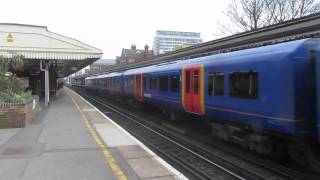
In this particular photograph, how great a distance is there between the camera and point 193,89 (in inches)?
553

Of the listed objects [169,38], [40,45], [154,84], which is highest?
[169,38]

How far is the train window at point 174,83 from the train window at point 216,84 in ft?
11.2

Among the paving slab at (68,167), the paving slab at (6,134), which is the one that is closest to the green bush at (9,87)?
the paving slab at (6,134)

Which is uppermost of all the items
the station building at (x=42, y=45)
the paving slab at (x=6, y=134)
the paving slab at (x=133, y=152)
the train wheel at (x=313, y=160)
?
the station building at (x=42, y=45)

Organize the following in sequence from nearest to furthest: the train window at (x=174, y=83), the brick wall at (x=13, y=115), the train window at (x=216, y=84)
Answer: the train window at (x=216, y=84) < the brick wall at (x=13, y=115) < the train window at (x=174, y=83)

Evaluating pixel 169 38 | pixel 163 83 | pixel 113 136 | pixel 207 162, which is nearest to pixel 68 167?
pixel 207 162

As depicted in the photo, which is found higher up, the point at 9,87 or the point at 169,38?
the point at 169,38

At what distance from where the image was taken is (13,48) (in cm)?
2956

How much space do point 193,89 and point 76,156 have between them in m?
5.01

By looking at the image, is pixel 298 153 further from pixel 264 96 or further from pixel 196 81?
pixel 196 81

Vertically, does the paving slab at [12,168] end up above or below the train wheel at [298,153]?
below

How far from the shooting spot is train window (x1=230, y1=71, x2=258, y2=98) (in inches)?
388

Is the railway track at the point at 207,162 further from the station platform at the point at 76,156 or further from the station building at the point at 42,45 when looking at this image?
the station building at the point at 42,45

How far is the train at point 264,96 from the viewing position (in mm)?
8469
